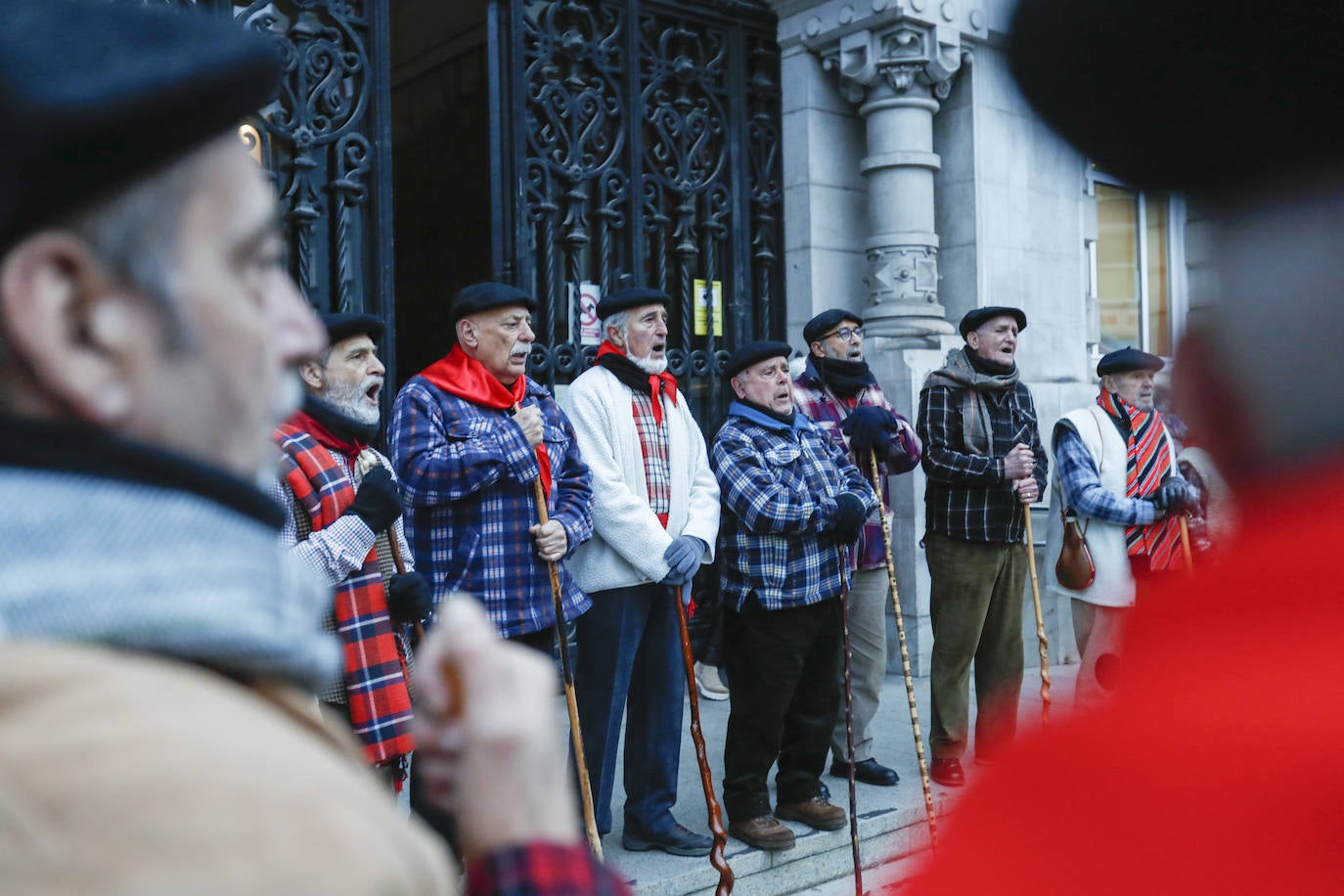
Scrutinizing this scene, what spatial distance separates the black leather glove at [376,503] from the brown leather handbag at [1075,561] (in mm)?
3725

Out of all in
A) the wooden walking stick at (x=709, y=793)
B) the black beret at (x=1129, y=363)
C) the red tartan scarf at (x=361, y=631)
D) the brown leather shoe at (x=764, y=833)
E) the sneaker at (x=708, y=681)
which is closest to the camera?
the red tartan scarf at (x=361, y=631)

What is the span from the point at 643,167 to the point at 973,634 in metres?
3.32

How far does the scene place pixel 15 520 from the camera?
657mm

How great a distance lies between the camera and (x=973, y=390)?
563cm

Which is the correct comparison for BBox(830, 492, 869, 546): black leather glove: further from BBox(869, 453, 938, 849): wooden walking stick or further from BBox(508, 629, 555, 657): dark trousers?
BBox(508, 629, 555, 657): dark trousers

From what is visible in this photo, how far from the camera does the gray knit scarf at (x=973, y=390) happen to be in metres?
5.56

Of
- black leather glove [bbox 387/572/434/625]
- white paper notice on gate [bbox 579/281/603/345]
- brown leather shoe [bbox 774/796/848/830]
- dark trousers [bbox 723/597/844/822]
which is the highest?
white paper notice on gate [bbox 579/281/603/345]

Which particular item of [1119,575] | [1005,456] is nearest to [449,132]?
[1005,456]

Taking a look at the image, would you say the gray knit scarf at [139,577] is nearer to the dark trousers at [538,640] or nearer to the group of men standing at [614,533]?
the group of men standing at [614,533]

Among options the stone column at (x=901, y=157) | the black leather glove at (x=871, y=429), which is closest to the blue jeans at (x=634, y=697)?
the black leather glove at (x=871, y=429)

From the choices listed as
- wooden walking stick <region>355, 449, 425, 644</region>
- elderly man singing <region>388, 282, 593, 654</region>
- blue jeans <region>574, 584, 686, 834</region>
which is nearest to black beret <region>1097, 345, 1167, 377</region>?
blue jeans <region>574, 584, 686, 834</region>

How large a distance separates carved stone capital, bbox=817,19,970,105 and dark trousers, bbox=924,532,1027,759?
3310 millimetres

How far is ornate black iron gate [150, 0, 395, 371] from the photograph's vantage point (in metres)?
5.53

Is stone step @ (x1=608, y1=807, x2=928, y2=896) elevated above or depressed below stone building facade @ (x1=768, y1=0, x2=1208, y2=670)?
below
